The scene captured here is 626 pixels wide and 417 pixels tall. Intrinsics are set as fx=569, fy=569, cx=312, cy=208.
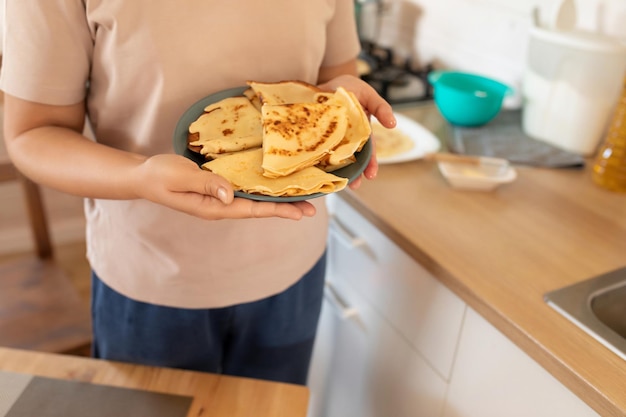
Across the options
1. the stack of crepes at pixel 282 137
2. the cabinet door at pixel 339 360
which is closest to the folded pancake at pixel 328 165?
the stack of crepes at pixel 282 137

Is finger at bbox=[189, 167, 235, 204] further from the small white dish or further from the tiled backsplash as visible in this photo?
the tiled backsplash

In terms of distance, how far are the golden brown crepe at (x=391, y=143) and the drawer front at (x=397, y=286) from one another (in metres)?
0.14

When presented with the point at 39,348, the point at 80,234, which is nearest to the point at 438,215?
the point at 39,348

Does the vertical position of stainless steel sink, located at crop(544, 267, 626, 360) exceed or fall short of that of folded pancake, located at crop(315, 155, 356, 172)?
it falls short

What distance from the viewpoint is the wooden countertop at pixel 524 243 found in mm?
711

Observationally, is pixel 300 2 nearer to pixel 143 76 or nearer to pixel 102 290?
pixel 143 76

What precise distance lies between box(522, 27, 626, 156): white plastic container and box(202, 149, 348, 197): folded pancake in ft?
2.45

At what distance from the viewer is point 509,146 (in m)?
1.25

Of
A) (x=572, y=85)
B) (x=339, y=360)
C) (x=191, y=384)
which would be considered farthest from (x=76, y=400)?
(x=572, y=85)

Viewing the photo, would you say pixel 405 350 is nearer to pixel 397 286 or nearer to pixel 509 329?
pixel 397 286

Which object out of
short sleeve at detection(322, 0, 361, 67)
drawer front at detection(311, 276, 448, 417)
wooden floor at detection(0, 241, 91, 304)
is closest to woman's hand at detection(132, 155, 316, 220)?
Result: short sleeve at detection(322, 0, 361, 67)

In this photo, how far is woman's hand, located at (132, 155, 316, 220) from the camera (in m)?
0.61

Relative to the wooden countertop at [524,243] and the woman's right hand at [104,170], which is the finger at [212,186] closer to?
the woman's right hand at [104,170]

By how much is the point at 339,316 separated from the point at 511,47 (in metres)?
0.79
